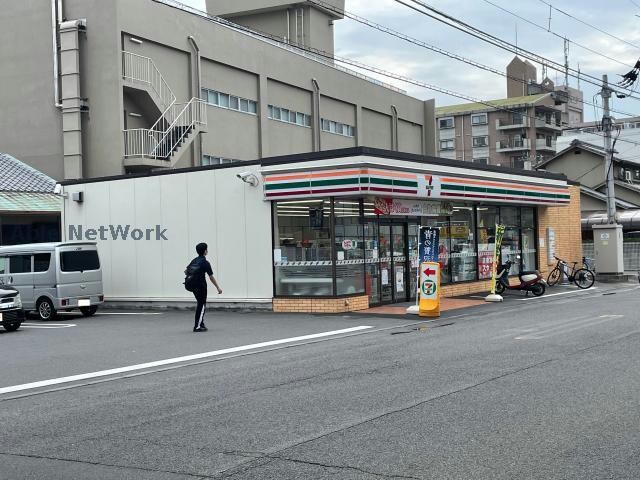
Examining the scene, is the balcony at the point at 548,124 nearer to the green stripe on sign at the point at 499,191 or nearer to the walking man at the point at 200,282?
the green stripe on sign at the point at 499,191

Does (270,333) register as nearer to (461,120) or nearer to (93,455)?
(93,455)

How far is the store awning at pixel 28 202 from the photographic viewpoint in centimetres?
2628

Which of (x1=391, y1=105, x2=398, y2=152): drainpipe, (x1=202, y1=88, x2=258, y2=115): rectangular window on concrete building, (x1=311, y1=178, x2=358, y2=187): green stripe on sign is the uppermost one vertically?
(x1=391, y1=105, x2=398, y2=152): drainpipe

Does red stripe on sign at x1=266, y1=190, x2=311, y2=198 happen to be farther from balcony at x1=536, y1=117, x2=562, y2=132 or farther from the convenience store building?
balcony at x1=536, y1=117, x2=562, y2=132

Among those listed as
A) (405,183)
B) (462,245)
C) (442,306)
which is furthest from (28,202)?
(442,306)

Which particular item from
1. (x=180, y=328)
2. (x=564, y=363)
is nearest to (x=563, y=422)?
(x=564, y=363)

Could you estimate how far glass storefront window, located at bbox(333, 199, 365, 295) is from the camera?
19094mm

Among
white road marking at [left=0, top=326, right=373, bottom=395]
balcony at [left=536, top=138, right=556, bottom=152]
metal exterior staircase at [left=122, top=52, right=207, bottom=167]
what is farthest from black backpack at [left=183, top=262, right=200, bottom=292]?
balcony at [left=536, top=138, right=556, bottom=152]

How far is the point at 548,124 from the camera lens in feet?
260

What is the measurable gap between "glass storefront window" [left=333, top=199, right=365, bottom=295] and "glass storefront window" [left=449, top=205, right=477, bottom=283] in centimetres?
500

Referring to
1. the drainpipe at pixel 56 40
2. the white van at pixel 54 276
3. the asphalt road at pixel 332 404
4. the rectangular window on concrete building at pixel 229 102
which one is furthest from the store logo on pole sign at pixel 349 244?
the rectangular window on concrete building at pixel 229 102

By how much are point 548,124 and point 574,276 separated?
183ft

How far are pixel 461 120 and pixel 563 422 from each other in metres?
78.9

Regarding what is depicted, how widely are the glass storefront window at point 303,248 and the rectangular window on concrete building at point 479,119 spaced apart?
215 ft
